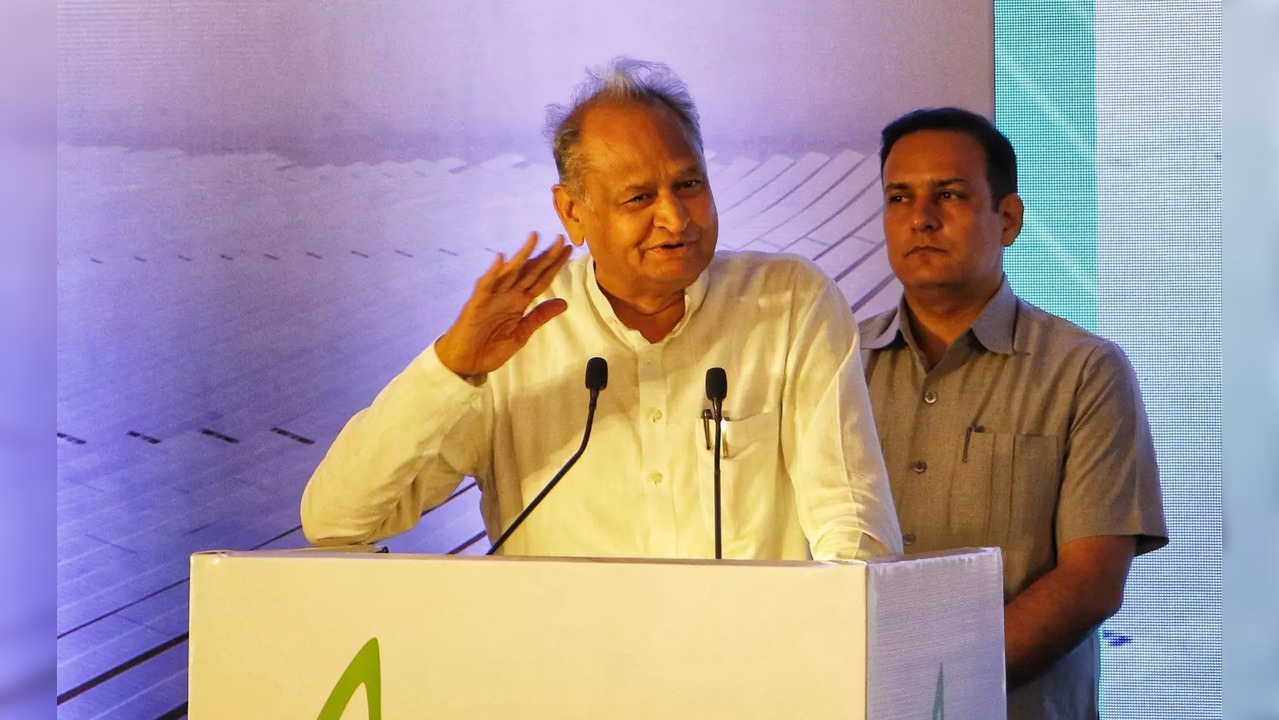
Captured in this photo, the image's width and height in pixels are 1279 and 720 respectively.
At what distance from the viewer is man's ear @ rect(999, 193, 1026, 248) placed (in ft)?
7.84

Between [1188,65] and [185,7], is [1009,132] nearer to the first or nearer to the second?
[1188,65]

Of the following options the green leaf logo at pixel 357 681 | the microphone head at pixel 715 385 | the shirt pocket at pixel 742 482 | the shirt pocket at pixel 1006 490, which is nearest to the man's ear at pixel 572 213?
the shirt pocket at pixel 742 482

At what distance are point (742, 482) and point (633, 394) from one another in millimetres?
204

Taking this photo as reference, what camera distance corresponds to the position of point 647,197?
1.78m

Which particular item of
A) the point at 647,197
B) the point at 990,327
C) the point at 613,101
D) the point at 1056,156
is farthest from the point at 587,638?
the point at 1056,156

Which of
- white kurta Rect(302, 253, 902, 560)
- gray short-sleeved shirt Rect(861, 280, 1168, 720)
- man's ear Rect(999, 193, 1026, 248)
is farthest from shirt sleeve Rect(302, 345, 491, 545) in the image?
man's ear Rect(999, 193, 1026, 248)

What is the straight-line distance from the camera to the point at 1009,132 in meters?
2.96

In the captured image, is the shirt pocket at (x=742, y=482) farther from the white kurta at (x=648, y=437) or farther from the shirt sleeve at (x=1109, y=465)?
the shirt sleeve at (x=1109, y=465)

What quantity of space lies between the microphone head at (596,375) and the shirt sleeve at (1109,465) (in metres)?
1.00

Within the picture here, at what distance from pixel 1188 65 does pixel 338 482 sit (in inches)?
86.5

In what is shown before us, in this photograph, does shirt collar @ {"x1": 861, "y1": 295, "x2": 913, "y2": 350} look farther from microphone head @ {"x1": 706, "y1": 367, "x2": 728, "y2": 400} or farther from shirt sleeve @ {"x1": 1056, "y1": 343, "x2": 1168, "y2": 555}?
microphone head @ {"x1": 706, "y1": 367, "x2": 728, "y2": 400}

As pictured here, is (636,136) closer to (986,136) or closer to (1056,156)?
(986,136)

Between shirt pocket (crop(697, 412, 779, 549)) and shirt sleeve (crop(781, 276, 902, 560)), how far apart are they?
1.5 inches
